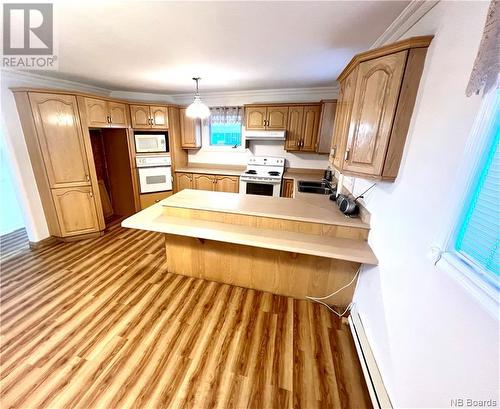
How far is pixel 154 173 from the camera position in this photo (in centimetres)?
403

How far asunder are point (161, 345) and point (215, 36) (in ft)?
8.31

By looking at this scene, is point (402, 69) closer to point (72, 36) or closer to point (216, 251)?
point (216, 251)

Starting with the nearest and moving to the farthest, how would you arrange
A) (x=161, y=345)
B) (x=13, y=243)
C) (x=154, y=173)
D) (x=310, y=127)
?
1. (x=161, y=345)
2. (x=13, y=243)
3. (x=310, y=127)
4. (x=154, y=173)

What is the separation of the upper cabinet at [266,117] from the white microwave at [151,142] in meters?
1.71

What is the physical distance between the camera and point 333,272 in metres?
1.98

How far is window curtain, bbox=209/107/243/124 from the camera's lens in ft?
13.8

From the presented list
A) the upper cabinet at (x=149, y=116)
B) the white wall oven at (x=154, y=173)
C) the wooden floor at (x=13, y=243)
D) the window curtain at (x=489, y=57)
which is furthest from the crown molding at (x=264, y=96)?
the wooden floor at (x=13, y=243)

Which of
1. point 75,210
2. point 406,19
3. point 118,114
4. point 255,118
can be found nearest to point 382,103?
point 406,19

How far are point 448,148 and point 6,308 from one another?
3574mm

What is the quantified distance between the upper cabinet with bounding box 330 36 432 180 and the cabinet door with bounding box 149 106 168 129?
3536mm

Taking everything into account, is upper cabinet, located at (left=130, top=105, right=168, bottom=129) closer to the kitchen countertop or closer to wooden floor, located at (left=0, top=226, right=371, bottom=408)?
the kitchen countertop

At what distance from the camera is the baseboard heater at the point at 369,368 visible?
120cm

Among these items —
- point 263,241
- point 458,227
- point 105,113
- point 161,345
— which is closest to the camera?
point 458,227

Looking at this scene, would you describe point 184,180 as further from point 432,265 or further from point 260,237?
point 432,265
